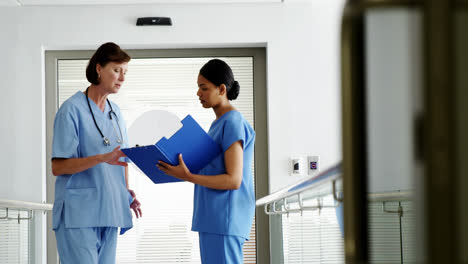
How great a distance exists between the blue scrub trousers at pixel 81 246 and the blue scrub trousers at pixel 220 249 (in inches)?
20.7

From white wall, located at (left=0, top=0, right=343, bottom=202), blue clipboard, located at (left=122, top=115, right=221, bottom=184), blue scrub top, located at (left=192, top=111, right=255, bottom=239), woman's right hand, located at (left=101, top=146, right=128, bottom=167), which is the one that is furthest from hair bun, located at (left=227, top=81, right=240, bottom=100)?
white wall, located at (left=0, top=0, right=343, bottom=202)

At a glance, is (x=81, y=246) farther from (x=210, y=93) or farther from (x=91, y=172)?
(x=210, y=93)

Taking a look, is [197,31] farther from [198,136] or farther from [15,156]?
[198,136]

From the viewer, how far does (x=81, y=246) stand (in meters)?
2.38

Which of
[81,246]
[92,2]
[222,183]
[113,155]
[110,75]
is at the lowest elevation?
[81,246]

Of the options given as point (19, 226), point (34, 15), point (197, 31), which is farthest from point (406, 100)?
point (34, 15)

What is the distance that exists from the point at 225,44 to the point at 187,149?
2.79 m

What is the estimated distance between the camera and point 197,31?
190 inches

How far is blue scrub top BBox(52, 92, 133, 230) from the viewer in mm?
2426

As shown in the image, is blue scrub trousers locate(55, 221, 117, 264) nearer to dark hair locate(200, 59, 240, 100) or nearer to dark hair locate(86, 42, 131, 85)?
dark hair locate(86, 42, 131, 85)

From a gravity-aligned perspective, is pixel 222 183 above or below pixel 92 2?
below

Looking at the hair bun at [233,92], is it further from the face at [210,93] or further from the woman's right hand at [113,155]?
the woman's right hand at [113,155]

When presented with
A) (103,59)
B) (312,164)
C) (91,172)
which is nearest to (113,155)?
(91,172)

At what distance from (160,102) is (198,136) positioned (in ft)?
9.48
